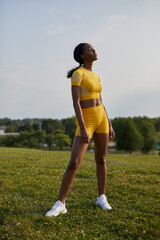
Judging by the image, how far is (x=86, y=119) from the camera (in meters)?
4.66

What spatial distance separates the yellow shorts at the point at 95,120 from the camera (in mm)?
4660

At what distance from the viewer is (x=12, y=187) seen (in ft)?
20.7

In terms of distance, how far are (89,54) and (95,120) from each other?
1246mm

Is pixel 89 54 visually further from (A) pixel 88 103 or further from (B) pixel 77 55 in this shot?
(A) pixel 88 103

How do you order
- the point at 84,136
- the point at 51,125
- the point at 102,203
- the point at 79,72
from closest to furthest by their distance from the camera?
the point at 84,136, the point at 79,72, the point at 102,203, the point at 51,125

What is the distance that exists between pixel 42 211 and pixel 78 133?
5.35 ft

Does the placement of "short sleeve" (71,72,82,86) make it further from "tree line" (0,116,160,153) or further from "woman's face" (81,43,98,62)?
"tree line" (0,116,160,153)

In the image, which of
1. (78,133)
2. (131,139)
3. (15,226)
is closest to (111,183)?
(78,133)

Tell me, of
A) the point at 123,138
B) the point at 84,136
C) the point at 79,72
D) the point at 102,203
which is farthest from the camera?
the point at 123,138

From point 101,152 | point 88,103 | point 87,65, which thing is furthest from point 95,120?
point 87,65

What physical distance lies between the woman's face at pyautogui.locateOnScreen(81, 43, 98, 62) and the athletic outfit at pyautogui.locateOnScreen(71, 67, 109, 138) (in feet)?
0.75

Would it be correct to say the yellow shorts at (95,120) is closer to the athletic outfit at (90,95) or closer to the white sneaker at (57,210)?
the athletic outfit at (90,95)

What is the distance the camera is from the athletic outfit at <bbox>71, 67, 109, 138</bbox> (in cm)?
457

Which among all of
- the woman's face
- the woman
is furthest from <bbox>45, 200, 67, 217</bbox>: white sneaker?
the woman's face
